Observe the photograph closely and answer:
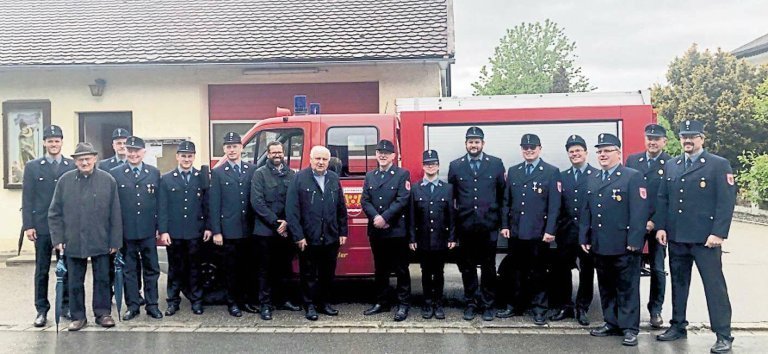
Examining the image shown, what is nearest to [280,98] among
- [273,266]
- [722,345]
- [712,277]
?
[273,266]

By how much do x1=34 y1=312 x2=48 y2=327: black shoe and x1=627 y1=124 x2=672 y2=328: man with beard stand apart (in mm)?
6153

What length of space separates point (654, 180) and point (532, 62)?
119 feet

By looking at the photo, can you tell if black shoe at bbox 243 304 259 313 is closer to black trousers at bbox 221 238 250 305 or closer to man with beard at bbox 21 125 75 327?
black trousers at bbox 221 238 250 305

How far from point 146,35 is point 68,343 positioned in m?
7.91

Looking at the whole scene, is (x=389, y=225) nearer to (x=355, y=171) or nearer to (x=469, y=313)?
(x=355, y=171)

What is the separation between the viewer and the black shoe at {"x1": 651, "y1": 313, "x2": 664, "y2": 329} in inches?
260

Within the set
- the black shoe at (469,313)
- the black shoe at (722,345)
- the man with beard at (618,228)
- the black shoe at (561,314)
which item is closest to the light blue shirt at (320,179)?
the black shoe at (469,313)

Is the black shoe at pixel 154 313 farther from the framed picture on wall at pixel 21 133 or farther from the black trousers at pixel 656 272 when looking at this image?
the framed picture on wall at pixel 21 133

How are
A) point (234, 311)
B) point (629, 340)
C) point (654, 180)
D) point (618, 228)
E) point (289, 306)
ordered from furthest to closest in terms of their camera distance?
point (289, 306)
point (234, 311)
point (654, 180)
point (618, 228)
point (629, 340)

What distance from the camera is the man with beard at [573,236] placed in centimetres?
658

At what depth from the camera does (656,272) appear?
22.0 feet

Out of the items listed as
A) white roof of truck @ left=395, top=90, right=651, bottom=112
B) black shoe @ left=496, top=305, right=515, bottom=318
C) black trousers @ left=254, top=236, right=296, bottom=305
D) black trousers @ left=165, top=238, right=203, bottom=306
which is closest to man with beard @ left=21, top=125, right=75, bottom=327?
black trousers @ left=165, top=238, right=203, bottom=306

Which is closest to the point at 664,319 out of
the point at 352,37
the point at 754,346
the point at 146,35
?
the point at 754,346

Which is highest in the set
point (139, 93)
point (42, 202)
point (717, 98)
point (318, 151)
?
point (717, 98)
